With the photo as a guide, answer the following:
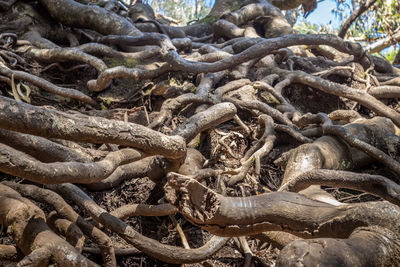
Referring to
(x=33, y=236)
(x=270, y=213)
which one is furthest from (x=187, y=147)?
(x=270, y=213)

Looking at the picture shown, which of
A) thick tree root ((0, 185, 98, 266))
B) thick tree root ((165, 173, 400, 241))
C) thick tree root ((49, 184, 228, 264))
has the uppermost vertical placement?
thick tree root ((165, 173, 400, 241))

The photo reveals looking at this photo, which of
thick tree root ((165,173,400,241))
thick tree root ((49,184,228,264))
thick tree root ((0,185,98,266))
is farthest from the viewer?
thick tree root ((49,184,228,264))

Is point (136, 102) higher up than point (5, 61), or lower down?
lower down

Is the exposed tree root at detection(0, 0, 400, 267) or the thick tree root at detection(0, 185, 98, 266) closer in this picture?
the exposed tree root at detection(0, 0, 400, 267)

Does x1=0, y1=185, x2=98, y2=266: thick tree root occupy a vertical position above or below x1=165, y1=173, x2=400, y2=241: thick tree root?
below

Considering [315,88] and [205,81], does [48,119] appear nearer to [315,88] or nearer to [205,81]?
[205,81]

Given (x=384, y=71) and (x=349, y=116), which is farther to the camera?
(x=384, y=71)

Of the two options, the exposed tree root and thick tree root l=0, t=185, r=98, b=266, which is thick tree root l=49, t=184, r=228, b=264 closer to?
the exposed tree root

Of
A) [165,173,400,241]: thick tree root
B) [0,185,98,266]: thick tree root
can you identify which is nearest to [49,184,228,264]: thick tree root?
[0,185,98,266]: thick tree root

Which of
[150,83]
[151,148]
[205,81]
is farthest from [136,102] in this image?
[151,148]

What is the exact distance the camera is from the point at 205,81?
474 cm

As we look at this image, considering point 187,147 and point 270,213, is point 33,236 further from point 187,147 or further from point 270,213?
point 187,147

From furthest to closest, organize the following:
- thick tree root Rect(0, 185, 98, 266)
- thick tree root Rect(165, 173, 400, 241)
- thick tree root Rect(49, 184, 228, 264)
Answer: thick tree root Rect(49, 184, 228, 264), thick tree root Rect(0, 185, 98, 266), thick tree root Rect(165, 173, 400, 241)

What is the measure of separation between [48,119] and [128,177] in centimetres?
167
